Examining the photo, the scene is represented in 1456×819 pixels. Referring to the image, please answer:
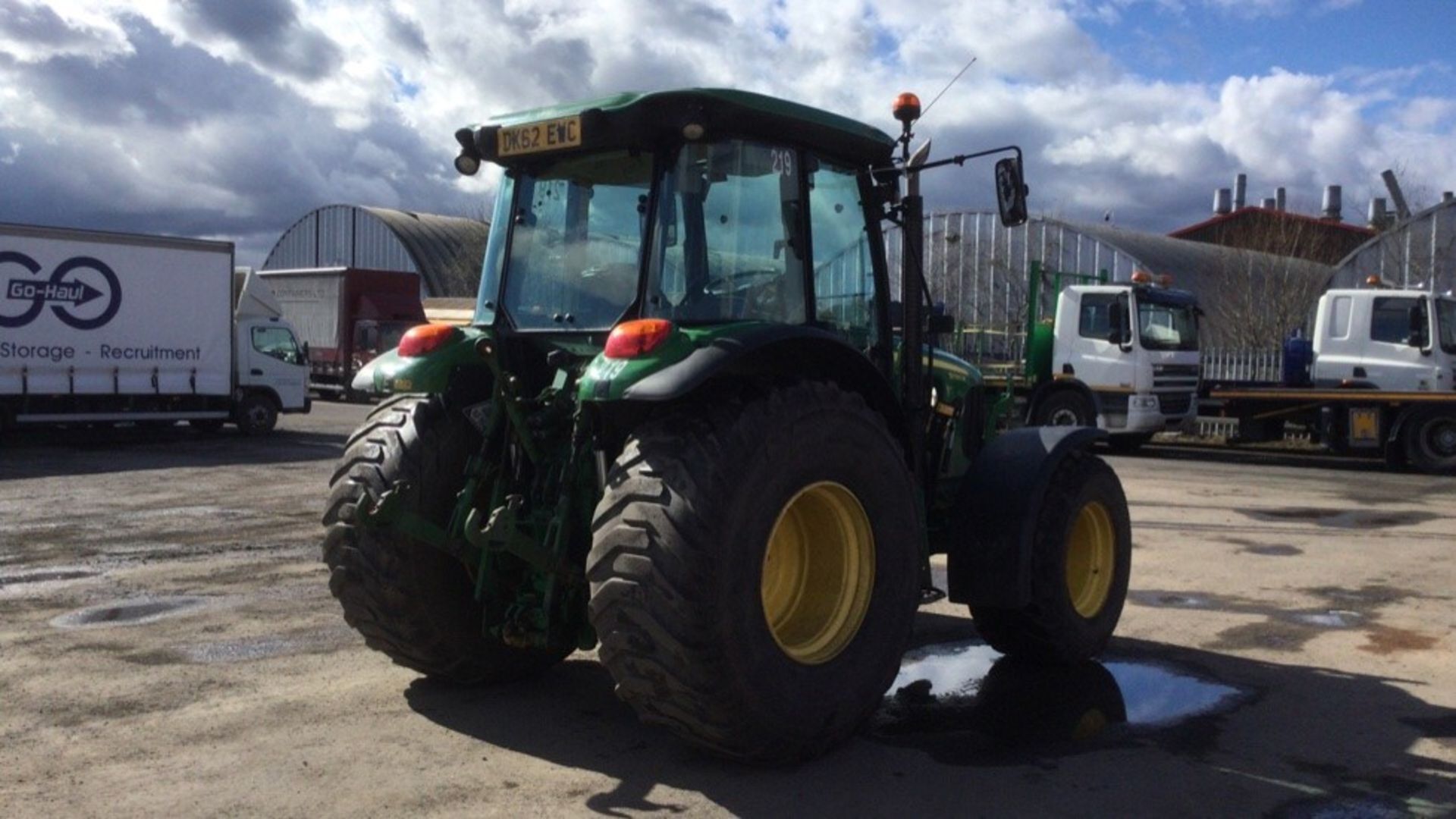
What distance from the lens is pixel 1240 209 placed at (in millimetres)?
52781

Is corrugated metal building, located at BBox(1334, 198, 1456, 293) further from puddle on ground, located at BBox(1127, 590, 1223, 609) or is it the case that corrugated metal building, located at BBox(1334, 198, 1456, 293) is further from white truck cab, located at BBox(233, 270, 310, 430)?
puddle on ground, located at BBox(1127, 590, 1223, 609)

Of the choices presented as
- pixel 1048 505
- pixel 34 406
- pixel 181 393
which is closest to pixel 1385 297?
pixel 1048 505

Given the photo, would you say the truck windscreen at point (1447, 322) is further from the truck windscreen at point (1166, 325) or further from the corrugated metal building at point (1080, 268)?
the corrugated metal building at point (1080, 268)

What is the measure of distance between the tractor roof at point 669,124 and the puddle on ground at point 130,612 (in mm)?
3777

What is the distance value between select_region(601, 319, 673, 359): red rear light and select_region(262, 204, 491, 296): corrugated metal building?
39.2m

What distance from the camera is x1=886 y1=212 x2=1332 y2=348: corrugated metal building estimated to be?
31953 mm

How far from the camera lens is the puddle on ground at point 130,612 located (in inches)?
292

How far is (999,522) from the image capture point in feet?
19.6

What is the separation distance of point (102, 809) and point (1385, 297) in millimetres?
17983

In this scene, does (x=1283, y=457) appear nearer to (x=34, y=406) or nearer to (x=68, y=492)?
(x=68, y=492)

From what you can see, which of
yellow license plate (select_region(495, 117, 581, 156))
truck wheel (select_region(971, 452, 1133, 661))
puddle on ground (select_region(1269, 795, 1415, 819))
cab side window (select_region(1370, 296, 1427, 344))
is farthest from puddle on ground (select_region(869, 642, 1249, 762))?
cab side window (select_region(1370, 296, 1427, 344))

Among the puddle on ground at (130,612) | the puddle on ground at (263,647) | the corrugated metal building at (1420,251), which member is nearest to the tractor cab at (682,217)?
the puddle on ground at (263,647)

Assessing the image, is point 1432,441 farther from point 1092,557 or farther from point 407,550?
→ point 407,550

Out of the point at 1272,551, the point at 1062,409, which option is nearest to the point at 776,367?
the point at 1272,551
